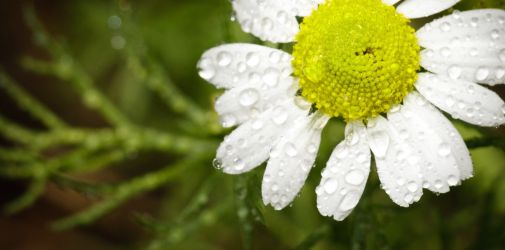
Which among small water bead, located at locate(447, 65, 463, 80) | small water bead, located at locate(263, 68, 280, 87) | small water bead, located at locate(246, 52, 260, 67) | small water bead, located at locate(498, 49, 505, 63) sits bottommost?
small water bead, located at locate(498, 49, 505, 63)

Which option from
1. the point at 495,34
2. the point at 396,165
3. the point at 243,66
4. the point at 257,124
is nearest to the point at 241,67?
the point at 243,66

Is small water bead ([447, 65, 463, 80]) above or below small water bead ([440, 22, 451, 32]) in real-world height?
below

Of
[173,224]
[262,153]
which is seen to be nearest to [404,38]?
[262,153]

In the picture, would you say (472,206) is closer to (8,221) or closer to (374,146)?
(374,146)

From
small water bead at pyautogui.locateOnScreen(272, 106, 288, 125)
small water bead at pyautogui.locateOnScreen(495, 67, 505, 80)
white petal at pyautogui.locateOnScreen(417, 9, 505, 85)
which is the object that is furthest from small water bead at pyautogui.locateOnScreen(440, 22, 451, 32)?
small water bead at pyautogui.locateOnScreen(272, 106, 288, 125)

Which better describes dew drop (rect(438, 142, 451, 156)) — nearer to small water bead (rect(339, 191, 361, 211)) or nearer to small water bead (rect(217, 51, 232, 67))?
small water bead (rect(339, 191, 361, 211))

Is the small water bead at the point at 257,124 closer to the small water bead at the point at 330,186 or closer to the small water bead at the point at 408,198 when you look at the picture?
the small water bead at the point at 330,186

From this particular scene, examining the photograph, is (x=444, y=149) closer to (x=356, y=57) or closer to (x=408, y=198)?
(x=408, y=198)
